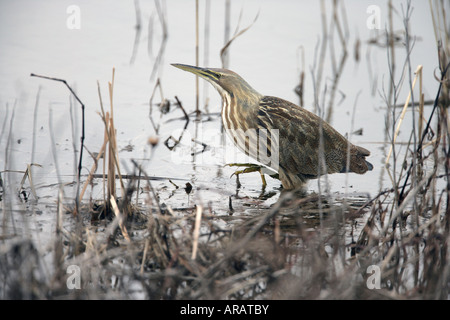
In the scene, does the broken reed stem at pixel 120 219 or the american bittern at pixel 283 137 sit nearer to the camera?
the broken reed stem at pixel 120 219

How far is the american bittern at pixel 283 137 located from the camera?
3.20m

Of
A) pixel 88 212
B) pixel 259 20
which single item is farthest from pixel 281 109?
pixel 259 20

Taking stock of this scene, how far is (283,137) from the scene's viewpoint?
10.5ft

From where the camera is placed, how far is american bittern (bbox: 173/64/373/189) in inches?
126

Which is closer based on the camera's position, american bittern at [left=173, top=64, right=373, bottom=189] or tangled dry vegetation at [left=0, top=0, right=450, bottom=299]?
tangled dry vegetation at [left=0, top=0, right=450, bottom=299]

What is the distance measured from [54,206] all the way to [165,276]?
905 mm

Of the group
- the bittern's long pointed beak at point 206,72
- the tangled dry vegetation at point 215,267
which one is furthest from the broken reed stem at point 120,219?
the bittern's long pointed beak at point 206,72

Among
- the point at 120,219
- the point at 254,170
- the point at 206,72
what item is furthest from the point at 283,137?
the point at 120,219

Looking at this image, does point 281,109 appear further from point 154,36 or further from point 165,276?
point 154,36

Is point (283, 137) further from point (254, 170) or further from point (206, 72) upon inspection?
point (206, 72)

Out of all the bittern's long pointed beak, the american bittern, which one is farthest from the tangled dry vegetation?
the bittern's long pointed beak

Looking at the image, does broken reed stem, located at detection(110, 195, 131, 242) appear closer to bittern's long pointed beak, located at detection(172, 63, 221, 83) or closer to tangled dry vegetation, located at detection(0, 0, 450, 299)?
tangled dry vegetation, located at detection(0, 0, 450, 299)

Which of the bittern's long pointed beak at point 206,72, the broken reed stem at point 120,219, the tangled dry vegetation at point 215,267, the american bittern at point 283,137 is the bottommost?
the tangled dry vegetation at point 215,267

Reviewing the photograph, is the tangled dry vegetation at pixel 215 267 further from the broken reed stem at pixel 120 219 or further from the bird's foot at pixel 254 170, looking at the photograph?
the bird's foot at pixel 254 170
